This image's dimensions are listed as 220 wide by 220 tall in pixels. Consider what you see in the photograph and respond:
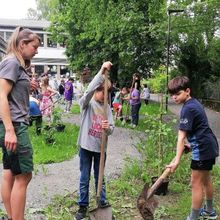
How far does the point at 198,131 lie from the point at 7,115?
203 cm

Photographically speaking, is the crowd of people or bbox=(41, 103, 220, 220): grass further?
bbox=(41, 103, 220, 220): grass

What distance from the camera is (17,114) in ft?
13.0

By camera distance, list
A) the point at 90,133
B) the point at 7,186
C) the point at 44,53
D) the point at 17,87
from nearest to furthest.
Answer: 1. the point at 17,87
2. the point at 7,186
3. the point at 90,133
4. the point at 44,53

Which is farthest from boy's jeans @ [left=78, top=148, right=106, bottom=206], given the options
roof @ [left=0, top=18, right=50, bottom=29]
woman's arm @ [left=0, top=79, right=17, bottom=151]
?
roof @ [left=0, top=18, right=50, bottom=29]

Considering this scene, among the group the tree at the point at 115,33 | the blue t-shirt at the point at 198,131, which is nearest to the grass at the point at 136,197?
the blue t-shirt at the point at 198,131

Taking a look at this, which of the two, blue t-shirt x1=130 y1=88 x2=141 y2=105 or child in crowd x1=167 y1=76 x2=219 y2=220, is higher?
child in crowd x1=167 y1=76 x2=219 y2=220

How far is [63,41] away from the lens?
103 ft

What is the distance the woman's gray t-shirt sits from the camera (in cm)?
387

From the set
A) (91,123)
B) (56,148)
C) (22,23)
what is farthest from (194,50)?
(22,23)

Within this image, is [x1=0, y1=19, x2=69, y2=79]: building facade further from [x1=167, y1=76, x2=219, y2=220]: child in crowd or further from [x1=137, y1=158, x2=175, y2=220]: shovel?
[x1=137, y1=158, x2=175, y2=220]: shovel

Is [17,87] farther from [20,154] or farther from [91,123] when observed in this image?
[91,123]

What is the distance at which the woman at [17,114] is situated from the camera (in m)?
3.80

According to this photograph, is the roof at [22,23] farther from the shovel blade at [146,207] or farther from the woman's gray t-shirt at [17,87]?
the woman's gray t-shirt at [17,87]

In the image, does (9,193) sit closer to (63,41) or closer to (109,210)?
(109,210)
